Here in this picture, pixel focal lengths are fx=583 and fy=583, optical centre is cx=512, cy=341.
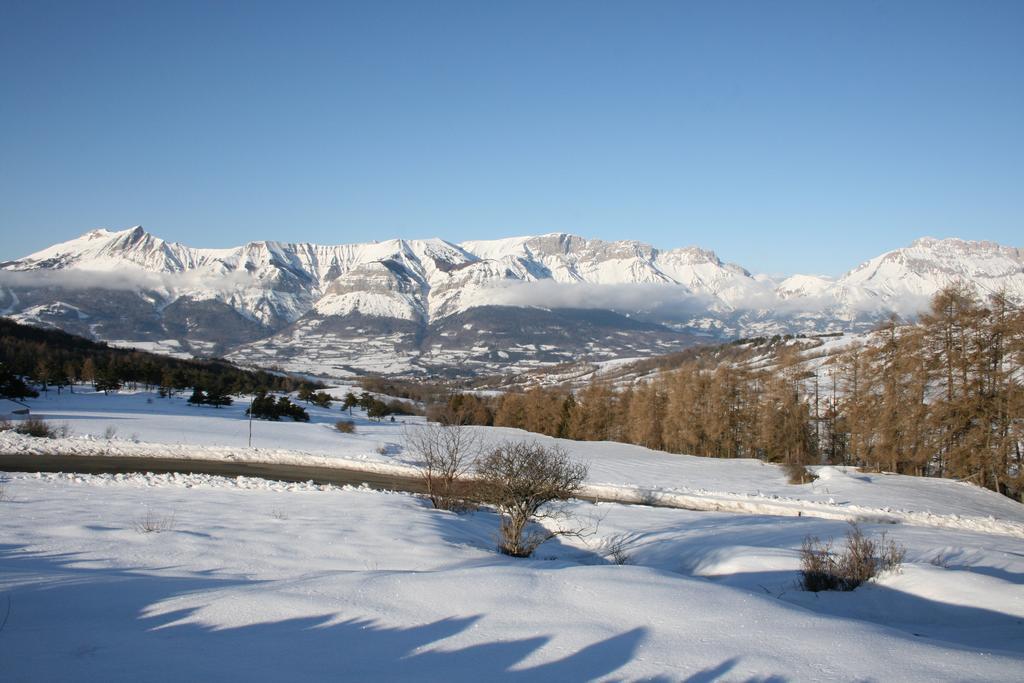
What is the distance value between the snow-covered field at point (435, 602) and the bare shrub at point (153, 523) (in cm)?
11

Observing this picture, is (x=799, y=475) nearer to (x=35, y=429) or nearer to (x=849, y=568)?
(x=849, y=568)

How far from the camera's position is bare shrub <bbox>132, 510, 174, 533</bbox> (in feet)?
45.6

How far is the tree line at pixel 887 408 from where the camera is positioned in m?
30.9

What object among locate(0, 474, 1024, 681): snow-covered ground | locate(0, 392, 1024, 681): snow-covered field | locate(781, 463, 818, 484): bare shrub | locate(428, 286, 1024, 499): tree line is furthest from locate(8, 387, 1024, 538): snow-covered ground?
locate(0, 474, 1024, 681): snow-covered ground

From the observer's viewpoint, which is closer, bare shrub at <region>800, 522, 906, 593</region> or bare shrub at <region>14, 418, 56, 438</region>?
bare shrub at <region>800, 522, 906, 593</region>

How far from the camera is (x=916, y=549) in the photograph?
16.8 m

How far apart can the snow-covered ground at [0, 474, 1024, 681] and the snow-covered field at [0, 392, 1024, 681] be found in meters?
0.04

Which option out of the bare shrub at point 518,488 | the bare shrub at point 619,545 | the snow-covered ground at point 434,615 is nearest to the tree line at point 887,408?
the bare shrub at point 619,545

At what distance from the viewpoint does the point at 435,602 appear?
27.1 ft

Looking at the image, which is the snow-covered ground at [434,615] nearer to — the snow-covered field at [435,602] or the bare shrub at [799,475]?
the snow-covered field at [435,602]

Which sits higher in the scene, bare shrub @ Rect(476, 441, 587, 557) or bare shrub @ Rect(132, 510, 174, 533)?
bare shrub @ Rect(476, 441, 587, 557)

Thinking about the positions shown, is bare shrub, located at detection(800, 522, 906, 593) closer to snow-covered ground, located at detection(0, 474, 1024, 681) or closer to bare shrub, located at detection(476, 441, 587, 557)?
snow-covered ground, located at detection(0, 474, 1024, 681)

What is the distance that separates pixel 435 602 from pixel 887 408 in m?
37.0

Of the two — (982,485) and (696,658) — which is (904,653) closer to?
(696,658)
